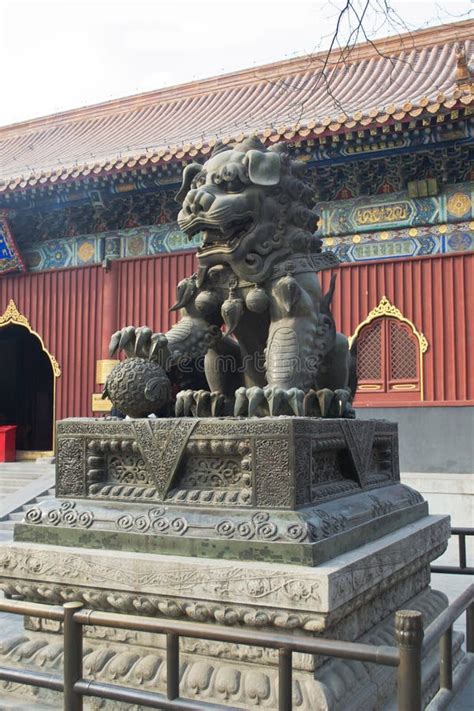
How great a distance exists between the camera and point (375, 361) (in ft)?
33.0

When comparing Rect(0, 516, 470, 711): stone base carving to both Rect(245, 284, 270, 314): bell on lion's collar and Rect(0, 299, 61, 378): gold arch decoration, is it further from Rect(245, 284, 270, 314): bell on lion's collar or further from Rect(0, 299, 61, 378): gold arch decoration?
Rect(0, 299, 61, 378): gold arch decoration

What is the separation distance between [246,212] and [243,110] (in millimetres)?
12307

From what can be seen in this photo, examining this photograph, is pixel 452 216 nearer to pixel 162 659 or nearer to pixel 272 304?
pixel 272 304

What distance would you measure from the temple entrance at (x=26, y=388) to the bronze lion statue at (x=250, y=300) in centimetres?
1500

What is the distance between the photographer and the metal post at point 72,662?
223 centimetres

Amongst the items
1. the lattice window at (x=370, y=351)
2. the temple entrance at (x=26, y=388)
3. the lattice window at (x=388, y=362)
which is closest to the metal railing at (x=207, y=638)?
the lattice window at (x=388, y=362)

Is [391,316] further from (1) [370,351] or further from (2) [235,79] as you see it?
(2) [235,79]

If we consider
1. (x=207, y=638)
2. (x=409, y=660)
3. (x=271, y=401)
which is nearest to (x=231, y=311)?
(x=271, y=401)

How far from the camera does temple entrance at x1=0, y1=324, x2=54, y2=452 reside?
1803cm

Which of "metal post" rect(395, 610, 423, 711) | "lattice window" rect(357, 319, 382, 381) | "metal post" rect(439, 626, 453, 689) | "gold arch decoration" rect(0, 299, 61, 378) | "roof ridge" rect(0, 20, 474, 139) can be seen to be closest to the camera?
"metal post" rect(395, 610, 423, 711)

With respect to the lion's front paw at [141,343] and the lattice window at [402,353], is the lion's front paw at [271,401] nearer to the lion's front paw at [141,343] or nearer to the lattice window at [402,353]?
the lion's front paw at [141,343]

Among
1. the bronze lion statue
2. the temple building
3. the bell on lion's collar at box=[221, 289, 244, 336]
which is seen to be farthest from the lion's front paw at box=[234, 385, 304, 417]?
the temple building

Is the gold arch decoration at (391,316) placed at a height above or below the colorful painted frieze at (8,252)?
below

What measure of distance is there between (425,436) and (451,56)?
7782 mm
